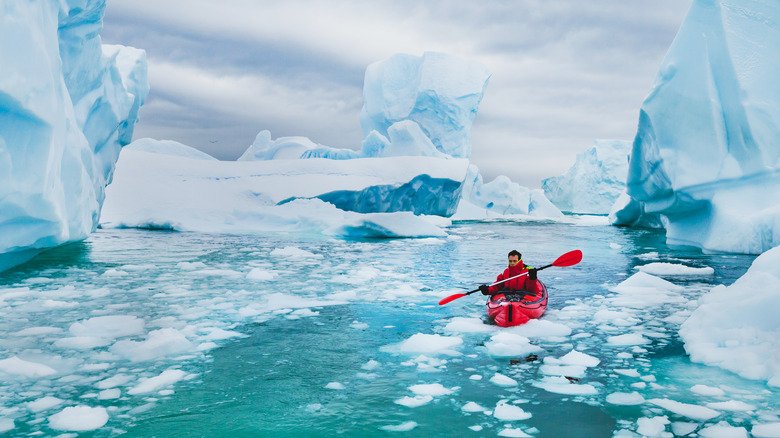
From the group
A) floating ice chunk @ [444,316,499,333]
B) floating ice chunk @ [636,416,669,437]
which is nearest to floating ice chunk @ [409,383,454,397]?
floating ice chunk @ [636,416,669,437]

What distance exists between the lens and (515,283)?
5.36m

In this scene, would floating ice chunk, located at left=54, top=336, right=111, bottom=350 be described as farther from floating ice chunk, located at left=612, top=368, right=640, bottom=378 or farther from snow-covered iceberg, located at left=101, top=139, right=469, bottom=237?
snow-covered iceberg, located at left=101, top=139, right=469, bottom=237

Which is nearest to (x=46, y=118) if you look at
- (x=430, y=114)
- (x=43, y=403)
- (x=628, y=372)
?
(x=43, y=403)

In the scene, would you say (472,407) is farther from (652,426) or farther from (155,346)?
(155,346)

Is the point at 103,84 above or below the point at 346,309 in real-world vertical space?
above

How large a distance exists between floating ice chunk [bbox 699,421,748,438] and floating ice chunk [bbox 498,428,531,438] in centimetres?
83

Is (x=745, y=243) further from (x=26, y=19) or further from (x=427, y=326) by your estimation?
(x=26, y=19)

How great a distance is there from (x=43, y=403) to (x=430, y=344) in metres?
2.48

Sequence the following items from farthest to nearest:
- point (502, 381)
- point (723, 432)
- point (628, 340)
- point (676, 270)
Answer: point (676, 270) → point (628, 340) → point (502, 381) → point (723, 432)

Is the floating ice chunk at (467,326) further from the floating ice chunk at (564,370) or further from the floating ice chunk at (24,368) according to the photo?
the floating ice chunk at (24,368)

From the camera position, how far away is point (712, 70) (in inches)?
411

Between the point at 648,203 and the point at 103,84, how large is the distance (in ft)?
40.1

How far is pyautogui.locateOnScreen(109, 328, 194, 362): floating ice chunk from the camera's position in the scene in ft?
12.7

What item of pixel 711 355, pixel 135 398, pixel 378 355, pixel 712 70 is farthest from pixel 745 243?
pixel 135 398
